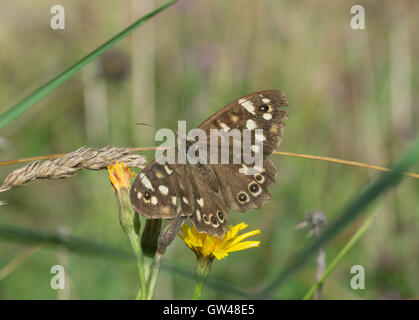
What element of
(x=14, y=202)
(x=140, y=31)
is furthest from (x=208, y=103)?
(x=14, y=202)

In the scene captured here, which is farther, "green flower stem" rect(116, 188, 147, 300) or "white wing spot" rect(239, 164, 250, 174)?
"white wing spot" rect(239, 164, 250, 174)

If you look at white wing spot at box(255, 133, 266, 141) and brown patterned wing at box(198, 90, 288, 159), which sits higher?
brown patterned wing at box(198, 90, 288, 159)

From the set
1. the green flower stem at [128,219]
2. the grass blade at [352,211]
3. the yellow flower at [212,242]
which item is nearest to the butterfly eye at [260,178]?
the yellow flower at [212,242]

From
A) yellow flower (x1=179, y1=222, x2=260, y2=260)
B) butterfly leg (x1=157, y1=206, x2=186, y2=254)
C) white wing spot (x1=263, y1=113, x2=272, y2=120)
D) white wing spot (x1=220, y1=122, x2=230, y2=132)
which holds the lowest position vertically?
yellow flower (x1=179, y1=222, x2=260, y2=260)

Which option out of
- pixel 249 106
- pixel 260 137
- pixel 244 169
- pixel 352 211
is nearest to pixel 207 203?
pixel 244 169

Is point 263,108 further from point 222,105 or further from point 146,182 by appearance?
point 222,105

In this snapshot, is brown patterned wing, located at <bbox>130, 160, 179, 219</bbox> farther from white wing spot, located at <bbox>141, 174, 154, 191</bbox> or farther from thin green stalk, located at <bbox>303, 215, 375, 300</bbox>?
thin green stalk, located at <bbox>303, 215, 375, 300</bbox>

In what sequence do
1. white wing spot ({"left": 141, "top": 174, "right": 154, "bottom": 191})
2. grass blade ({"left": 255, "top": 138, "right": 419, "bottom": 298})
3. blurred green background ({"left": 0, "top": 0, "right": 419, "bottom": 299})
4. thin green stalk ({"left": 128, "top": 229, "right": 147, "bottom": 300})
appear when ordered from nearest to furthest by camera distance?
1. grass blade ({"left": 255, "top": 138, "right": 419, "bottom": 298})
2. thin green stalk ({"left": 128, "top": 229, "right": 147, "bottom": 300})
3. white wing spot ({"left": 141, "top": 174, "right": 154, "bottom": 191})
4. blurred green background ({"left": 0, "top": 0, "right": 419, "bottom": 299})

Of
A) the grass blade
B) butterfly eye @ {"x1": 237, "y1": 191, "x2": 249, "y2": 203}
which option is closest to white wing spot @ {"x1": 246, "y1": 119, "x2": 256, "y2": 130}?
butterfly eye @ {"x1": 237, "y1": 191, "x2": 249, "y2": 203}
